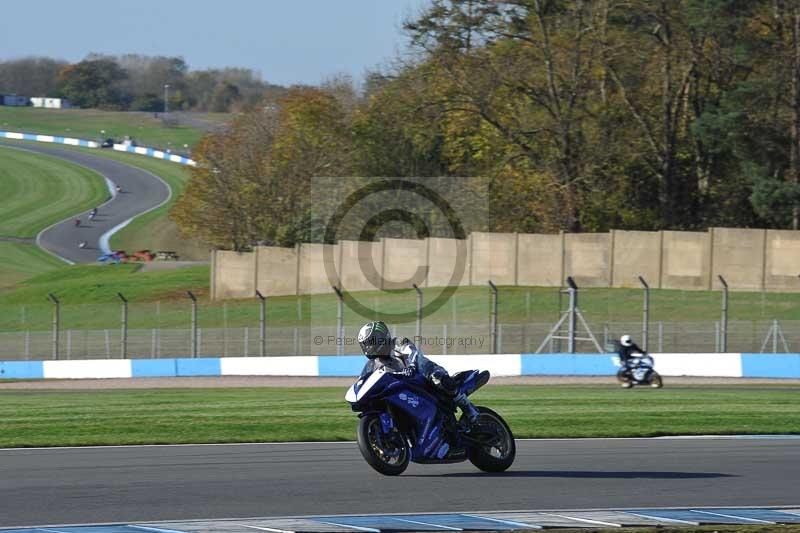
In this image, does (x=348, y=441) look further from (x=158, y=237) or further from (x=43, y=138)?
(x=43, y=138)

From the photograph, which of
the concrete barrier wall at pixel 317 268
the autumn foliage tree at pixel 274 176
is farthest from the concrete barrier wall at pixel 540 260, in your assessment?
the autumn foliage tree at pixel 274 176

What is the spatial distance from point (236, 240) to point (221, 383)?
29325 mm

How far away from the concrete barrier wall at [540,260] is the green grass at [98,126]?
89954 millimetres

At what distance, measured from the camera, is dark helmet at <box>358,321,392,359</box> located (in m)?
11.5

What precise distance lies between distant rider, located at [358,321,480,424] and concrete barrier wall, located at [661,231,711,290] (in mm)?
35001

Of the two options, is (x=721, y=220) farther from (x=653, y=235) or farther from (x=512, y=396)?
(x=512, y=396)

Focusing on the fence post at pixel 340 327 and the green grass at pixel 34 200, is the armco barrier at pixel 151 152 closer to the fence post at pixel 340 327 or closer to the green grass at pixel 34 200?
the green grass at pixel 34 200

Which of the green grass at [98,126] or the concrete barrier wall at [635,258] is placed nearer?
the concrete barrier wall at [635,258]

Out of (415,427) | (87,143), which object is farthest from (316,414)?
(87,143)

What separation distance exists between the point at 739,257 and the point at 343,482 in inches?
1406

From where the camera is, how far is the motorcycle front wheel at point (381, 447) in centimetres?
1132

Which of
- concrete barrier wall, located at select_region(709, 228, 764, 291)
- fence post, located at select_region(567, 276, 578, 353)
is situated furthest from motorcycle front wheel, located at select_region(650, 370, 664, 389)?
concrete barrier wall, located at select_region(709, 228, 764, 291)

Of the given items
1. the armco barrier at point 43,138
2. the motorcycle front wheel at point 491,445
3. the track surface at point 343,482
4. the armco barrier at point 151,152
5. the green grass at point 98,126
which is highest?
the green grass at point 98,126

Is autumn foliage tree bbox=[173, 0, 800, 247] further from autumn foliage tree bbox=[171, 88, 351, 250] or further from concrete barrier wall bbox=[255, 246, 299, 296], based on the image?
concrete barrier wall bbox=[255, 246, 299, 296]
